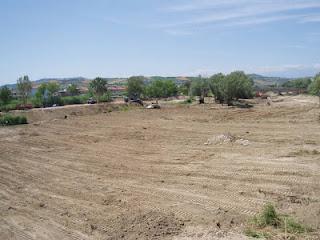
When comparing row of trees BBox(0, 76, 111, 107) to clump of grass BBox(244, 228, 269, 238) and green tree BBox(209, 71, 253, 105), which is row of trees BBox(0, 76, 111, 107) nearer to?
green tree BBox(209, 71, 253, 105)

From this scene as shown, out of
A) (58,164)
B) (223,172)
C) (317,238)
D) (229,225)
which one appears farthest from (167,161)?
(317,238)

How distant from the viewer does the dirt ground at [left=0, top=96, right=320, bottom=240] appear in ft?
38.6

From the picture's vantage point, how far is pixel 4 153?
81.0ft

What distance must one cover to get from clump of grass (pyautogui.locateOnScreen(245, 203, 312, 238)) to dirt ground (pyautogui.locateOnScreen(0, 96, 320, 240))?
1.05 feet

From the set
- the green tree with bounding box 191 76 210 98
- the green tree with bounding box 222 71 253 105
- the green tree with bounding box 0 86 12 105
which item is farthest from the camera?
the green tree with bounding box 191 76 210 98

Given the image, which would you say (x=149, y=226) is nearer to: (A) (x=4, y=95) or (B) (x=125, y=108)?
(B) (x=125, y=108)

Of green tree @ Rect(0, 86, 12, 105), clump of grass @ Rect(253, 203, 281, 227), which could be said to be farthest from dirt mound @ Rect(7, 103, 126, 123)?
clump of grass @ Rect(253, 203, 281, 227)

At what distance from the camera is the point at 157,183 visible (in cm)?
1605

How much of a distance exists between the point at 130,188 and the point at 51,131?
20552 millimetres

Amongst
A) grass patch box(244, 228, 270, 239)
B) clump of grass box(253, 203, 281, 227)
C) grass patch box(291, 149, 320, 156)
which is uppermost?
grass patch box(291, 149, 320, 156)

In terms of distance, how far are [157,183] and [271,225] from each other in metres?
5.88

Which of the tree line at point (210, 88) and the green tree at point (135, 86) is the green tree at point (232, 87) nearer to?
the tree line at point (210, 88)

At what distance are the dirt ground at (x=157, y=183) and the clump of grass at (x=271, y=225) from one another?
1.05ft

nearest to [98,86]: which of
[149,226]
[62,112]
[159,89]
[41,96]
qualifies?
[41,96]
